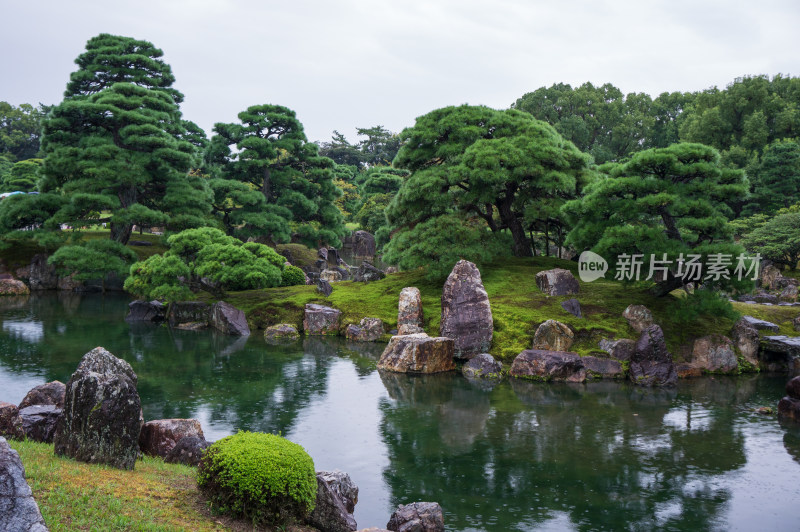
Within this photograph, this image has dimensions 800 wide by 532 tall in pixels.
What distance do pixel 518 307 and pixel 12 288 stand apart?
2996cm

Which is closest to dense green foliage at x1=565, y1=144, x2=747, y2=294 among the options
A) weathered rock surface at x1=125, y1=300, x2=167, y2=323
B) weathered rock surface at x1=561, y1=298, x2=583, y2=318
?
weathered rock surface at x1=561, y1=298, x2=583, y2=318

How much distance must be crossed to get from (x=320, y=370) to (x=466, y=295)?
6.24 metres

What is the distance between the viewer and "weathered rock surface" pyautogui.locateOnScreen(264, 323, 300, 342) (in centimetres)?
2681

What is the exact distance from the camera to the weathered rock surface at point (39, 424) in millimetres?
10328

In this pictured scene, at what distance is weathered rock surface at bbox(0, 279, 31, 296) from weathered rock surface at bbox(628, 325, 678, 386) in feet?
112

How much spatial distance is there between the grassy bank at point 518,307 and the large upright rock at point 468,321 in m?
0.68

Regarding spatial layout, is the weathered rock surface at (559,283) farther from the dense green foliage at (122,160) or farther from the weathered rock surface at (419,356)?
the dense green foliage at (122,160)

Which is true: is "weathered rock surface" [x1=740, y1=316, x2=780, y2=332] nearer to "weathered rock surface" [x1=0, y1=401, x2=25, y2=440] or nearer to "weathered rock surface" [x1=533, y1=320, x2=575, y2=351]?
"weathered rock surface" [x1=533, y1=320, x2=575, y2=351]

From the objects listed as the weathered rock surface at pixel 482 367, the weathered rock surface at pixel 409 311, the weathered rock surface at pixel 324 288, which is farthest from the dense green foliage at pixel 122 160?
the weathered rock surface at pixel 482 367

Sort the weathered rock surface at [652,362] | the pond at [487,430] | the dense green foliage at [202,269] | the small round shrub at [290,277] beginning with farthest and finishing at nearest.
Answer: the small round shrub at [290,277] → the dense green foliage at [202,269] → the weathered rock surface at [652,362] → the pond at [487,430]

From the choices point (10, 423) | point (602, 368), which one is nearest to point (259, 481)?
point (10, 423)

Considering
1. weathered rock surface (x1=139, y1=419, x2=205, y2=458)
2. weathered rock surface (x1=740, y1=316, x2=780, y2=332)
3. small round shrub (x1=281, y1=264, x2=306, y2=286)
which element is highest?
small round shrub (x1=281, y1=264, x2=306, y2=286)

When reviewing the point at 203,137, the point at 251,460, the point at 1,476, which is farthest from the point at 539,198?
the point at 203,137

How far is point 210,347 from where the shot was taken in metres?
24.6
